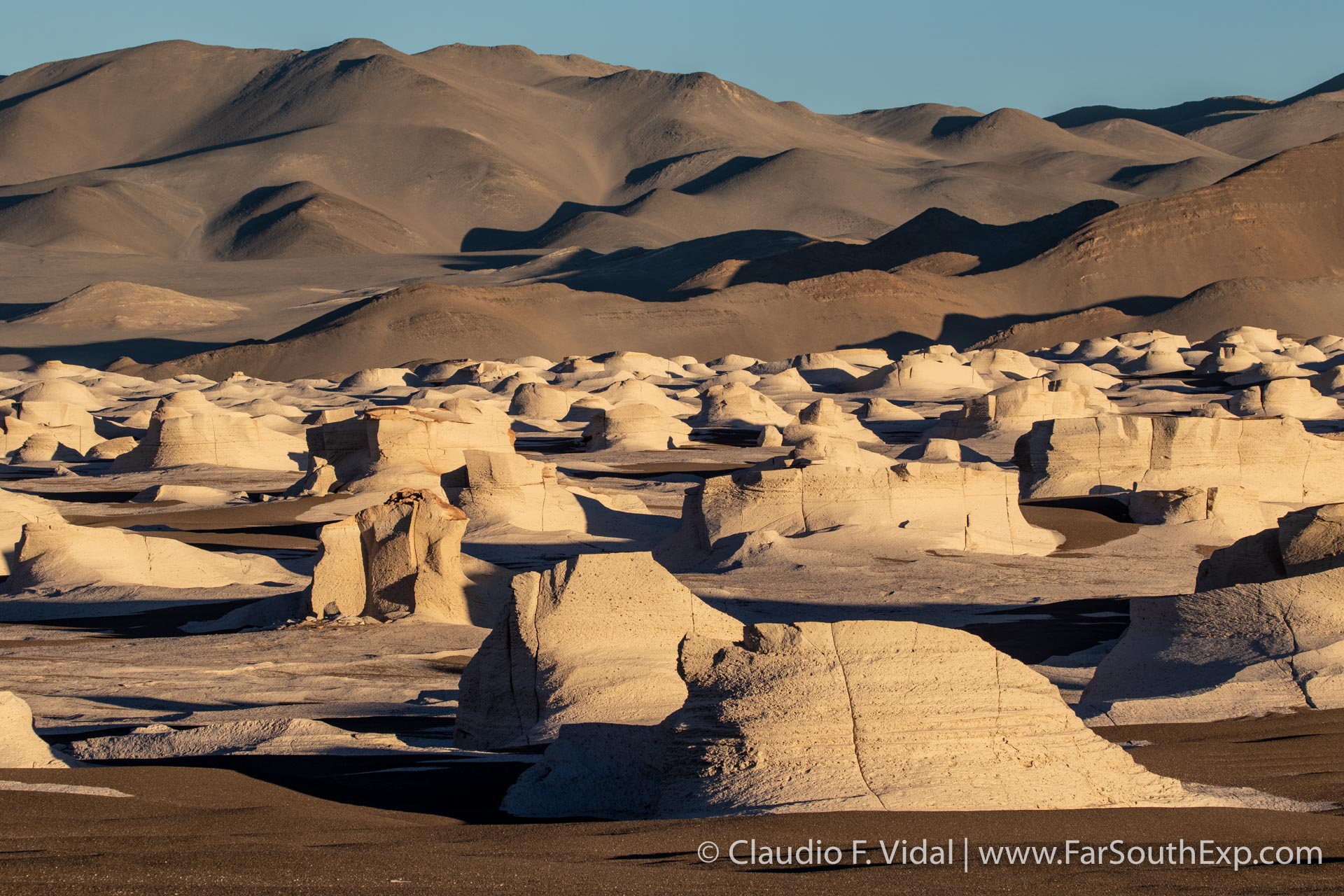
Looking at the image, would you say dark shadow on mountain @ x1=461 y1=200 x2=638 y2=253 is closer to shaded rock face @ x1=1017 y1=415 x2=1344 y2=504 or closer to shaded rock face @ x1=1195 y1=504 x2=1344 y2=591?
shaded rock face @ x1=1017 y1=415 x2=1344 y2=504

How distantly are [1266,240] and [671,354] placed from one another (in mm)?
30148

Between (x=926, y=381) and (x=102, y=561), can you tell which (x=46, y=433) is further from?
(x=926, y=381)

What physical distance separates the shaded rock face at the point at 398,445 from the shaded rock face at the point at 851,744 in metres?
17.0

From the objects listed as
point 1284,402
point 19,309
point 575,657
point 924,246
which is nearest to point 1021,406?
point 1284,402

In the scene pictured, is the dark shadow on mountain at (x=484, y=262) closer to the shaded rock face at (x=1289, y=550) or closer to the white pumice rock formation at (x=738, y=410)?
the white pumice rock formation at (x=738, y=410)

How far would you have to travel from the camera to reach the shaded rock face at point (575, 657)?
8508mm

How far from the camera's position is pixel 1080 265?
→ 80.4m

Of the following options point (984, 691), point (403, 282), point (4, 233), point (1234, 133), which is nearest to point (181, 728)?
point (984, 691)

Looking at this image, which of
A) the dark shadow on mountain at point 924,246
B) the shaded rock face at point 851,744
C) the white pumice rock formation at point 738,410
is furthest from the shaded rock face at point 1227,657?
the dark shadow on mountain at point 924,246

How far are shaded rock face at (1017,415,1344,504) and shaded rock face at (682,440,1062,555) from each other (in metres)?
3.89

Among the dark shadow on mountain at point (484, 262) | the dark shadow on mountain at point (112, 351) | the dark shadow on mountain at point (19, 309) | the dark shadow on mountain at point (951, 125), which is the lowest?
the dark shadow on mountain at point (112, 351)

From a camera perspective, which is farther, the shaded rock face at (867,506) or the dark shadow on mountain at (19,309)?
the dark shadow on mountain at (19,309)

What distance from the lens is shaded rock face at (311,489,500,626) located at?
14289 mm

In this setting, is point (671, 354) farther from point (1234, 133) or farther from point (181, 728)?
point (1234, 133)
